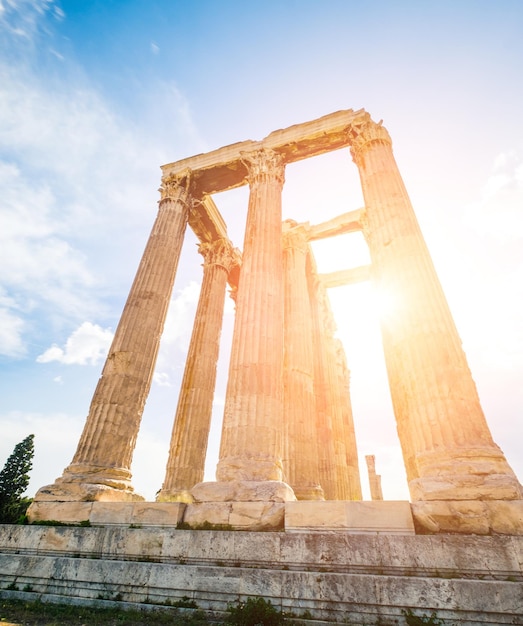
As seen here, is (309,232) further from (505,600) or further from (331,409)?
(505,600)

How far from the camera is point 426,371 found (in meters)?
8.22

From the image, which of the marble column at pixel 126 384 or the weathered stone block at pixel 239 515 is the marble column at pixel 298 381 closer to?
the marble column at pixel 126 384

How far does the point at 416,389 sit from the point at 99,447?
8965 mm

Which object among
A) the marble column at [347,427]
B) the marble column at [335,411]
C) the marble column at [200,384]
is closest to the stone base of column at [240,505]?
the marble column at [200,384]

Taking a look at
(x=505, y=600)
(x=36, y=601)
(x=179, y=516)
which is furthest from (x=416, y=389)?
(x=36, y=601)

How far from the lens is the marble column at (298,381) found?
46.7ft

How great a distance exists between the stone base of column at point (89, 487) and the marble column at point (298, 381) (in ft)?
21.6

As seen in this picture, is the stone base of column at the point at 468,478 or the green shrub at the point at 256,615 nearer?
the green shrub at the point at 256,615

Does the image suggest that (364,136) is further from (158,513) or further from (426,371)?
(158,513)

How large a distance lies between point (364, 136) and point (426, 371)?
1031 centimetres

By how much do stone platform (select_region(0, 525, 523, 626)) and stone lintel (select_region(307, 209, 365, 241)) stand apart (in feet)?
57.8

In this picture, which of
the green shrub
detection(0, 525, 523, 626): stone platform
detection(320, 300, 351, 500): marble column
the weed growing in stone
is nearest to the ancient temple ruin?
detection(320, 300, 351, 500): marble column

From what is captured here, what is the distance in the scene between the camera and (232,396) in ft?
32.3

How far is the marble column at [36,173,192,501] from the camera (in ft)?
31.3
